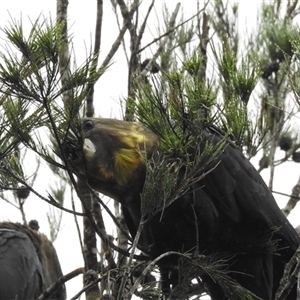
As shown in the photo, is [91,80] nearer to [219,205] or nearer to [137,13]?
[219,205]

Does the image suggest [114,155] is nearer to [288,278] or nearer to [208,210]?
[208,210]

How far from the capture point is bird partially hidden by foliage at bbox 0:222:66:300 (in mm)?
5359

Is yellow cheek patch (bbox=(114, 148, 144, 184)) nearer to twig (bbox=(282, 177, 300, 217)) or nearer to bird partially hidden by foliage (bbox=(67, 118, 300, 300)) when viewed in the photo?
bird partially hidden by foliage (bbox=(67, 118, 300, 300))

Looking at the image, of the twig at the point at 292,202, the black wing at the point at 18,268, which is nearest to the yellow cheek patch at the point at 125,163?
the twig at the point at 292,202

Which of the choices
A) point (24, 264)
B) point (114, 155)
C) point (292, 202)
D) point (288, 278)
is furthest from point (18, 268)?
point (288, 278)

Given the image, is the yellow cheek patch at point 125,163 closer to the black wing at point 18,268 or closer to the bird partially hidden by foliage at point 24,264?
the bird partially hidden by foliage at point 24,264

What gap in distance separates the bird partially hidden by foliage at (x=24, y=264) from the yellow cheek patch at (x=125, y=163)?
4.63 feet

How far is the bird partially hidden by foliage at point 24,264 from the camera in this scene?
5.36m

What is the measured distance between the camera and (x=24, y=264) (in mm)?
5508

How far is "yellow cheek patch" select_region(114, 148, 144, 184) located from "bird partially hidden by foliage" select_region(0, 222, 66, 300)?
4.63 ft

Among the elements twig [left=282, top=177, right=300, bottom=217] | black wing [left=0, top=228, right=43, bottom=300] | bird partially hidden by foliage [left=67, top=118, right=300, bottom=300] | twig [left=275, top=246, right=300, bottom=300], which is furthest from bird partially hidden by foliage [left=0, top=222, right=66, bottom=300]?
twig [left=275, top=246, right=300, bottom=300]

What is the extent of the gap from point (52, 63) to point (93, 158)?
3.02 ft

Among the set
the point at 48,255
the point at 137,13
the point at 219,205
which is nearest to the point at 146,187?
the point at 219,205

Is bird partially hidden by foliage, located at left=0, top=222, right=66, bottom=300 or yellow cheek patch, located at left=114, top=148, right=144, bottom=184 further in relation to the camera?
bird partially hidden by foliage, located at left=0, top=222, right=66, bottom=300
